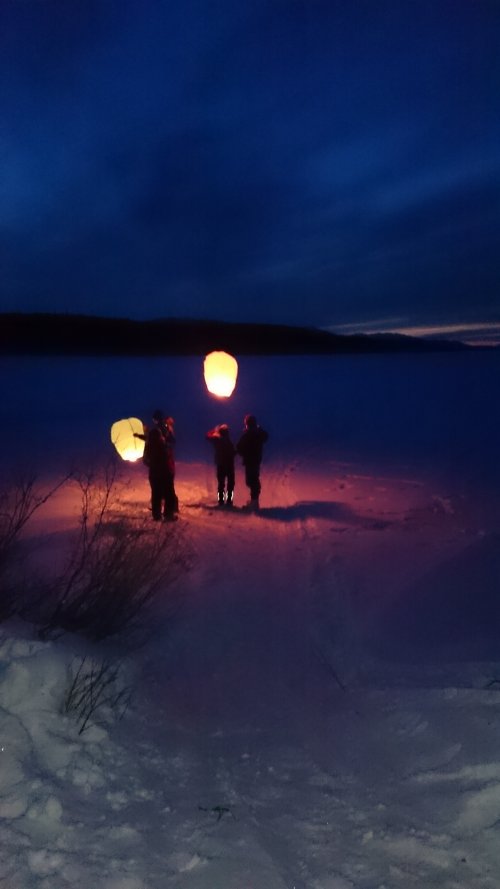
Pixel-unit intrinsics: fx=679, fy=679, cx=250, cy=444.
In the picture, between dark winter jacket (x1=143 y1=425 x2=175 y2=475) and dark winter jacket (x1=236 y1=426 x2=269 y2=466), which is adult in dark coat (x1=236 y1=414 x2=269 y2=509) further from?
dark winter jacket (x1=143 y1=425 x2=175 y2=475)

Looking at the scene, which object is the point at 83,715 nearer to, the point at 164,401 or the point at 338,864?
the point at 338,864

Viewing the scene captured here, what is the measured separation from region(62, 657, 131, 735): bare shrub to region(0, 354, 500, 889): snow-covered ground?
0.08m

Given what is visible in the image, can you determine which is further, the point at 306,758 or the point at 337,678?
the point at 337,678

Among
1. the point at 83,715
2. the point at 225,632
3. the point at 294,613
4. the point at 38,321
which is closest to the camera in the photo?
the point at 83,715

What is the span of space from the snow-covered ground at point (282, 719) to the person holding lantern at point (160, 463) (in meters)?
0.53

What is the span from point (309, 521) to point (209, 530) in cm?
185

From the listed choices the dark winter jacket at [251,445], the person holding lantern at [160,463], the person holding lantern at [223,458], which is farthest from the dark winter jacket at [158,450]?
the dark winter jacket at [251,445]

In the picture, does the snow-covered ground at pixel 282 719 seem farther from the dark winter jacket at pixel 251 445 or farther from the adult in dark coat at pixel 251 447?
the dark winter jacket at pixel 251 445

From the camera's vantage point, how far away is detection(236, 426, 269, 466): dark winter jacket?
12.1 meters

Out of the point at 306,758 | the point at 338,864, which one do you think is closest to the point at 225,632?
the point at 306,758

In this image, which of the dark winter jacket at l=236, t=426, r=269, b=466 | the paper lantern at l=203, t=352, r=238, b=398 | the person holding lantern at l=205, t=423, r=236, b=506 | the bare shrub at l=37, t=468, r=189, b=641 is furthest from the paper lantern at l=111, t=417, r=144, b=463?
the bare shrub at l=37, t=468, r=189, b=641

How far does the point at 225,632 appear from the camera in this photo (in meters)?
6.95

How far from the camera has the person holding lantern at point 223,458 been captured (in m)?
12.1

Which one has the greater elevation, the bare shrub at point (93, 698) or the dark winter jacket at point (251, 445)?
the dark winter jacket at point (251, 445)
